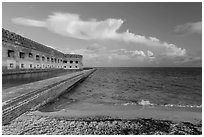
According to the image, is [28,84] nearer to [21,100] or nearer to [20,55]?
[21,100]

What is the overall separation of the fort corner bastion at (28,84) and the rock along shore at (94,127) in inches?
28.4

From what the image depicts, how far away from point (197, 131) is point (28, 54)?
26.1 metres

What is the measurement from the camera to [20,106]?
6.97m

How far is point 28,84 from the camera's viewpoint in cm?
1125

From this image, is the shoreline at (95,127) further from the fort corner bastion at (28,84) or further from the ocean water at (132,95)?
the ocean water at (132,95)

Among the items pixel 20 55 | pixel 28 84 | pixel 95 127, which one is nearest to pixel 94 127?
pixel 95 127

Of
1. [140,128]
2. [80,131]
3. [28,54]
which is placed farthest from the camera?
[28,54]

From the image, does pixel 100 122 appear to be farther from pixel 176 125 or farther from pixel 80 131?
pixel 176 125

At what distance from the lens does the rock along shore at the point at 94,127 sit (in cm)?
571

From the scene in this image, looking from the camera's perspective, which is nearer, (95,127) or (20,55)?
(95,127)

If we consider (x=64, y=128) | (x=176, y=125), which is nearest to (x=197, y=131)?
(x=176, y=125)

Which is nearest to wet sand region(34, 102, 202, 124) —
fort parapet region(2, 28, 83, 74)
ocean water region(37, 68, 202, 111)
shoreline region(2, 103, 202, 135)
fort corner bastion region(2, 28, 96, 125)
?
shoreline region(2, 103, 202, 135)

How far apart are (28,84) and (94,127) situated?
25.0 feet

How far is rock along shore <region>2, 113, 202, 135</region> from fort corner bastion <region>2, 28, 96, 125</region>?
72 cm
